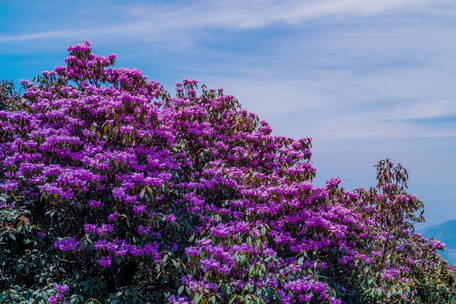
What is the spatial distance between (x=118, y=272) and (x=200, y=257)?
2144mm

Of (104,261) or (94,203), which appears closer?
(104,261)

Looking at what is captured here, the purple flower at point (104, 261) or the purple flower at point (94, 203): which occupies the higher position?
the purple flower at point (94, 203)

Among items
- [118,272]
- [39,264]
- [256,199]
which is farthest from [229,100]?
[39,264]

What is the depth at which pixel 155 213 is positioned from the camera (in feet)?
25.3

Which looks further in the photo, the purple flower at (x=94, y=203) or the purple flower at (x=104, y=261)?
the purple flower at (x=94, y=203)

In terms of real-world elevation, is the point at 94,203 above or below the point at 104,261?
above

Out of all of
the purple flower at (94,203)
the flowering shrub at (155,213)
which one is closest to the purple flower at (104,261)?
the flowering shrub at (155,213)

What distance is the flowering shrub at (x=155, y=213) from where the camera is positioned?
7188 mm

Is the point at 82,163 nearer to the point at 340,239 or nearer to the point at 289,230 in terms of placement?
the point at 289,230

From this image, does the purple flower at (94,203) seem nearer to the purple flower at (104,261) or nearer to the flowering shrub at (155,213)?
the flowering shrub at (155,213)

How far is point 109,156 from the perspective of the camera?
7.53 meters

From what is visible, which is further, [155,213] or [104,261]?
[155,213]

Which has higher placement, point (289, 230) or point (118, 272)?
point (289, 230)

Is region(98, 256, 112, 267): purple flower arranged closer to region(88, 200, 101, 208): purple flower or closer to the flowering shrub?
the flowering shrub
